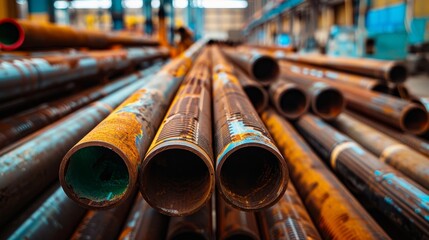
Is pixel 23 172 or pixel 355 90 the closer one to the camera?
pixel 23 172

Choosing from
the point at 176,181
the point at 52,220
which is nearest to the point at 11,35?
the point at 52,220

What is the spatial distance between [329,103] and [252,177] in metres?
1.46

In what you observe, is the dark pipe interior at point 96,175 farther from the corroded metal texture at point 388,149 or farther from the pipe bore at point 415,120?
the pipe bore at point 415,120

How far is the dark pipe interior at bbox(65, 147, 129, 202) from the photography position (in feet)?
2.87

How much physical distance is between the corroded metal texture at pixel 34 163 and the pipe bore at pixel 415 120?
1.80m

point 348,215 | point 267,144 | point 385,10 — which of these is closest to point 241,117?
point 267,144

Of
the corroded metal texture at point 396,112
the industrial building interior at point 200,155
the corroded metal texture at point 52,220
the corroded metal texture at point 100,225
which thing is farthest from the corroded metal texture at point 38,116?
the corroded metal texture at point 396,112

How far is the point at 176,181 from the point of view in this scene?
1.04 metres

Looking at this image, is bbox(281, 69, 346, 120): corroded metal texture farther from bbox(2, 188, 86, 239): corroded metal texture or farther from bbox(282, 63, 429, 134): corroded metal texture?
bbox(2, 188, 86, 239): corroded metal texture

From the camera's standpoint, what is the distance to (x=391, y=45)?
16.6 feet

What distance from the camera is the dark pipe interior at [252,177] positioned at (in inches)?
35.3

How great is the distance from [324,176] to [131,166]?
3.40ft

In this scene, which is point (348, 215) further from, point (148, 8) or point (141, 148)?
point (148, 8)

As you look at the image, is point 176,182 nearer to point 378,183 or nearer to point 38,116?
point 378,183
